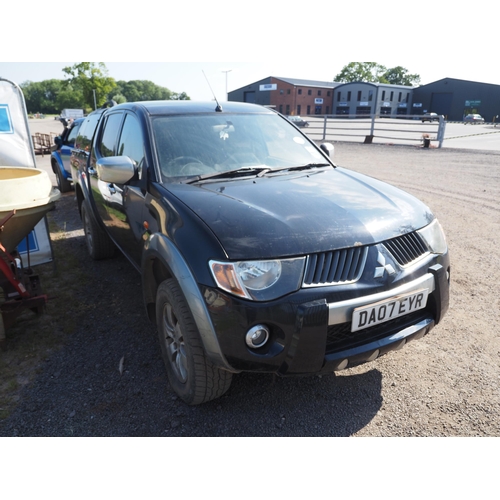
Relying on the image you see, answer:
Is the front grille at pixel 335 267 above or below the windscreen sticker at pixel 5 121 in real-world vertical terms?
below

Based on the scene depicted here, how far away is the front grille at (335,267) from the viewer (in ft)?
7.11

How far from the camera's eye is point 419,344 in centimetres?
333

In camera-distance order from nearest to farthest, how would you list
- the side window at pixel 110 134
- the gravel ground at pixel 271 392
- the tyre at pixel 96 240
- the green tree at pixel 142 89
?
the gravel ground at pixel 271 392 → the side window at pixel 110 134 → the tyre at pixel 96 240 → the green tree at pixel 142 89

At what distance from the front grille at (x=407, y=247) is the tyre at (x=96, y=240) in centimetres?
358

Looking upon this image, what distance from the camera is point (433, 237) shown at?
8.84ft

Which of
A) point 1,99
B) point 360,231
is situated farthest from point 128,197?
point 1,99

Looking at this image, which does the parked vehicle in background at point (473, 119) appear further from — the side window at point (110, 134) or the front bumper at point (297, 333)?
the front bumper at point (297, 333)

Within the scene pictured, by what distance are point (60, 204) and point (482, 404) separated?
8.46 meters

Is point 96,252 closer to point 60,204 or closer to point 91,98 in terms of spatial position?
point 60,204

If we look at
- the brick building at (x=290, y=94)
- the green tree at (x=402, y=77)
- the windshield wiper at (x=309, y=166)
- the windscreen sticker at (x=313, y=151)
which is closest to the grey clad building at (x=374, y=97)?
the brick building at (x=290, y=94)

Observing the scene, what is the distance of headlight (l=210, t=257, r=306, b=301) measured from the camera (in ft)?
6.89

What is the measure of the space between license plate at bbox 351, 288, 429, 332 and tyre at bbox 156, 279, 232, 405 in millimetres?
826

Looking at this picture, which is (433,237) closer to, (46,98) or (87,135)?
(87,135)

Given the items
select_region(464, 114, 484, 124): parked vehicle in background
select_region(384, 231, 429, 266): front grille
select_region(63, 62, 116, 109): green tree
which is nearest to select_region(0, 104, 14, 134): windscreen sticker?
select_region(384, 231, 429, 266): front grille
